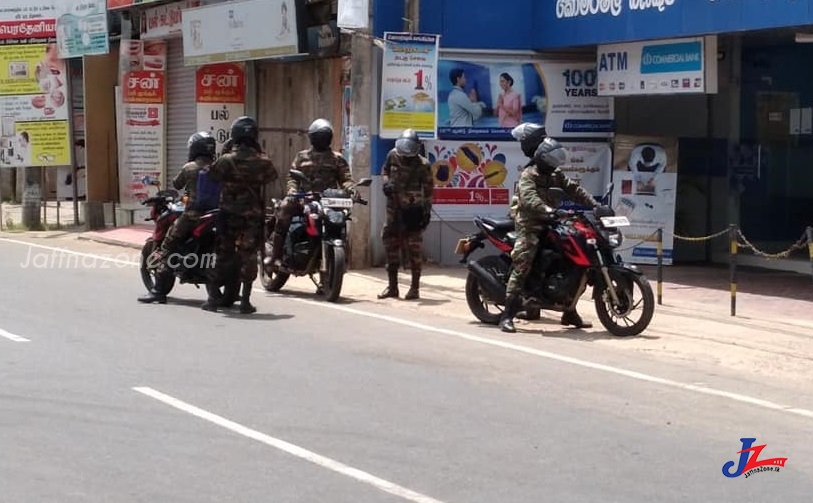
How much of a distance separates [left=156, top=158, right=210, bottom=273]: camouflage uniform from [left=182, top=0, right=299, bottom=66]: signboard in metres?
5.76

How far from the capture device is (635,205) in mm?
17797

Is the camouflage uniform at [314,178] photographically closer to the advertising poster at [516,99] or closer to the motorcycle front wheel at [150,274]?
the motorcycle front wheel at [150,274]

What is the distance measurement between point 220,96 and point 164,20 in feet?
9.75

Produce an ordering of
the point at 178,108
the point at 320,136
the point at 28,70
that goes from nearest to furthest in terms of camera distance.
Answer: the point at 320,136, the point at 178,108, the point at 28,70

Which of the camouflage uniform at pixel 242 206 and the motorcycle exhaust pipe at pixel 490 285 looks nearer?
the motorcycle exhaust pipe at pixel 490 285

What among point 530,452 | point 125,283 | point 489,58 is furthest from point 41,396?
point 489,58

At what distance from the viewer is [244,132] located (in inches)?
509

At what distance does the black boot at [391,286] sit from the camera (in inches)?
580

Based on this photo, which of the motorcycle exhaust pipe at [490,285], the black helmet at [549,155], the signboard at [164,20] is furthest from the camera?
the signboard at [164,20]

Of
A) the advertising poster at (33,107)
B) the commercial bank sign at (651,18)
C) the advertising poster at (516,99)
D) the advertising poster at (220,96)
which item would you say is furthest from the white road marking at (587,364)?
the advertising poster at (33,107)

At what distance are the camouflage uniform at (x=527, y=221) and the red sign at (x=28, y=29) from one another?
16.7m

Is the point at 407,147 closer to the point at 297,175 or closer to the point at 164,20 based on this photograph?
the point at 297,175

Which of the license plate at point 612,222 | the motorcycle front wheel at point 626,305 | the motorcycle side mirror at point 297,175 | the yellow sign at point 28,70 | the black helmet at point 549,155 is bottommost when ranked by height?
the motorcycle front wheel at point 626,305

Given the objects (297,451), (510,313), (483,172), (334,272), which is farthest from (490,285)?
(483,172)
